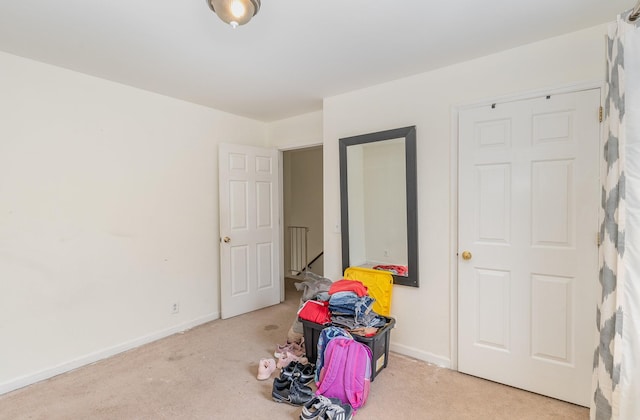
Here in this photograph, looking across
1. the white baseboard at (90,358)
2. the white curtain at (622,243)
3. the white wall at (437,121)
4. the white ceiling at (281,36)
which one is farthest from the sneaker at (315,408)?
the white ceiling at (281,36)

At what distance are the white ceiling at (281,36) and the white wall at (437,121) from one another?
98 mm

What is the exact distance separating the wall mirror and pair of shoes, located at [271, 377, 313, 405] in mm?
1166

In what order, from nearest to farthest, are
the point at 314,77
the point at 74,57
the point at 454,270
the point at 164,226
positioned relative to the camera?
the point at 74,57 < the point at 454,270 < the point at 314,77 < the point at 164,226

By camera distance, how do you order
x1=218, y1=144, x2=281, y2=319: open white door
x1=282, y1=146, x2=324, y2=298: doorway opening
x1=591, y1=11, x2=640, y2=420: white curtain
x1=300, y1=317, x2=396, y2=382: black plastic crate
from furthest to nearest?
x1=282, y1=146, x2=324, y2=298: doorway opening → x1=218, y1=144, x2=281, y2=319: open white door → x1=300, y1=317, x2=396, y2=382: black plastic crate → x1=591, y1=11, x2=640, y2=420: white curtain

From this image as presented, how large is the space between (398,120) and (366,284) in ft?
4.84

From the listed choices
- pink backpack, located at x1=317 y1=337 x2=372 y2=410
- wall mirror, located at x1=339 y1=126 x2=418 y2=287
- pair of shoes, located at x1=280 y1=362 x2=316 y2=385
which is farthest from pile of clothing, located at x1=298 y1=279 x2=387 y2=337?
wall mirror, located at x1=339 y1=126 x2=418 y2=287

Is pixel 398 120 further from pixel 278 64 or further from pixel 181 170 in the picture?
pixel 181 170

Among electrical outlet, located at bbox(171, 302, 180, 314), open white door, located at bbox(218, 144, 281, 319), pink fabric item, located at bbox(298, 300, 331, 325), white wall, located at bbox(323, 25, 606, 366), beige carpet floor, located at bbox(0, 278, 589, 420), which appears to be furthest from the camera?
open white door, located at bbox(218, 144, 281, 319)

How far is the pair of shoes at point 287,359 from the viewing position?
2.52 m

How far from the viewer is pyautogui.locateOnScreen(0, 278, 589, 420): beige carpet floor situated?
1954 mm

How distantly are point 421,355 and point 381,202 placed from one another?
1346 mm

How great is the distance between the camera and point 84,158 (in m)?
2.60

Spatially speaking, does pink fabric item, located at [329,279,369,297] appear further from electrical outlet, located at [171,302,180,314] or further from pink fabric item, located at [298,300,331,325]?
electrical outlet, located at [171,302,180,314]

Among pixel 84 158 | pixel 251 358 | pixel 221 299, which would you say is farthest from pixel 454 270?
pixel 84 158
